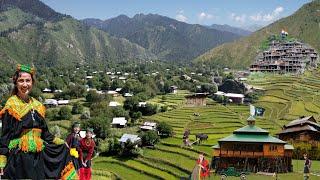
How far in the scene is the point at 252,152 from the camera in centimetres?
3394

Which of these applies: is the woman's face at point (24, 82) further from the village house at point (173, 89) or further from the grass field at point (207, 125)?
the village house at point (173, 89)

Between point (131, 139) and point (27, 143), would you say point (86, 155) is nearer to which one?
point (27, 143)

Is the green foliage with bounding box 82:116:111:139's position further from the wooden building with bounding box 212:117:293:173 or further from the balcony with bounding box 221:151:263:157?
the balcony with bounding box 221:151:263:157

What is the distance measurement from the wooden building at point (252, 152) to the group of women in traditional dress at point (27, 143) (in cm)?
2609

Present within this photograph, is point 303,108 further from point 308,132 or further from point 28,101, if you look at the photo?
point 28,101

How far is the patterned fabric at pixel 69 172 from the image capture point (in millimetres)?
7895

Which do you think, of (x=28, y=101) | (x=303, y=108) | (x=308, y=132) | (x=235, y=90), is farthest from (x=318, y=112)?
(x=28, y=101)

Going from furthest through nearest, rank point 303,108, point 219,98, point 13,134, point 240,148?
point 219,98 < point 303,108 < point 240,148 < point 13,134

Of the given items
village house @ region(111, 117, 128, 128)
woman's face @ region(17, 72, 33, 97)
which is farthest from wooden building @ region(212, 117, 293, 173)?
village house @ region(111, 117, 128, 128)

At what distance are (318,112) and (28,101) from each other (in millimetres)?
54365

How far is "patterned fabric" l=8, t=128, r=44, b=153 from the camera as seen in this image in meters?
7.59

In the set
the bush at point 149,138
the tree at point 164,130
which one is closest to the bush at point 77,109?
the tree at point 164,130

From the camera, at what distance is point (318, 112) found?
58531mm

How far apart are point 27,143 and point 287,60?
107 metres
